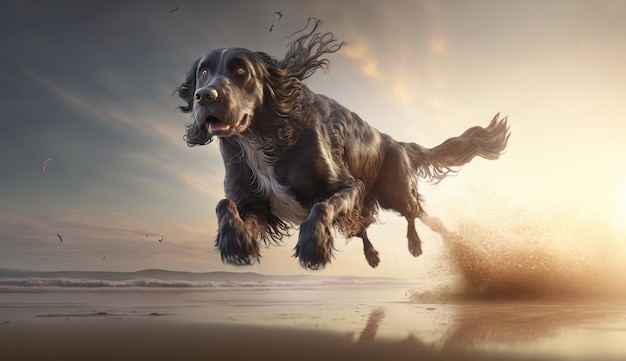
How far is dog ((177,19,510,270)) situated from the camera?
17.8 feet

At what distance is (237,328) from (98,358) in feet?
4.91

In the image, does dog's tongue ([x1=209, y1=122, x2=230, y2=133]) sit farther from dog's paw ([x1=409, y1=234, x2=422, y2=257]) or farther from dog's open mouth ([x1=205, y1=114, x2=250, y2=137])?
dog's paw ([x1=409, y1=234, x2=422, y2=257])

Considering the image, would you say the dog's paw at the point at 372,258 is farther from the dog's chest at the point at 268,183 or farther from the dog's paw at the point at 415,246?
the dog's chest at the point at 268,183

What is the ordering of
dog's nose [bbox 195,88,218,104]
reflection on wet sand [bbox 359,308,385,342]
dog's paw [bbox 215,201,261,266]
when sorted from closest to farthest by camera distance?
reflection on wet sand [bbox 359,308,385,342] < dog's nose [bbox 195,88,218,104] < dog's paw [bbox 215,201,261,266]

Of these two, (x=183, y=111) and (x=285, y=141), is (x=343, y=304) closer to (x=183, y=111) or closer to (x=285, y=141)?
(x=285, y=141)

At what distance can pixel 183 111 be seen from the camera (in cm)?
629

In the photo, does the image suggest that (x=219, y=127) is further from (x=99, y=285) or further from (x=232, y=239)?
(x=99, y=285)

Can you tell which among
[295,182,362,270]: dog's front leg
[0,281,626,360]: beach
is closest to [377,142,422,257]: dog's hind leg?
[0,281,626,360]: beach

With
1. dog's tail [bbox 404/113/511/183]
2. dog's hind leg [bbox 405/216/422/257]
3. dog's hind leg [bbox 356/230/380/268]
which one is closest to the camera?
dog's hind leg [bbox 356/230/380/268]

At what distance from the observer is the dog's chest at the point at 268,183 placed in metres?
6.01

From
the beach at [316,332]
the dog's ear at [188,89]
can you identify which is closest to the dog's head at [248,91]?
the dog's ear at [188,89]

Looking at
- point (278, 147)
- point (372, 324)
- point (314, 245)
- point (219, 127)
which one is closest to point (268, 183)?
point (278, 147)

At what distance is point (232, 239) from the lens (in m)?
5.58

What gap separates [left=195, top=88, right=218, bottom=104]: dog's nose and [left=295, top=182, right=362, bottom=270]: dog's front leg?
→ 4.74 ft
